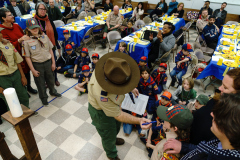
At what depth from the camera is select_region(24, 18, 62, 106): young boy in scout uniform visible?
7.82ft

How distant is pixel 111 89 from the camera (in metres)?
1.26

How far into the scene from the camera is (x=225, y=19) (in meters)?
7.48

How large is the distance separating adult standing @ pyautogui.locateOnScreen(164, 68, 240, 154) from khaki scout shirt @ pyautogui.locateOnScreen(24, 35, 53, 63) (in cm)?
235

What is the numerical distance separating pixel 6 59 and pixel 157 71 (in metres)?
2.60

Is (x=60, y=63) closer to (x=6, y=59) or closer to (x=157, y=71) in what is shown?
(x=6, y=59)

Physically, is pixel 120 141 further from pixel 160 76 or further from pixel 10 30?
pixel 10 30

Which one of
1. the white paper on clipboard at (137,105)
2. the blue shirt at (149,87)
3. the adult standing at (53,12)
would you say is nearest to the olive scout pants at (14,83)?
the white paper on clipboard at (137,105)

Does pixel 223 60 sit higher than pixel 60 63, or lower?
higher

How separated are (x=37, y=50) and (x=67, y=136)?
150 cm

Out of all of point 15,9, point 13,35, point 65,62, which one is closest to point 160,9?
point 65,62

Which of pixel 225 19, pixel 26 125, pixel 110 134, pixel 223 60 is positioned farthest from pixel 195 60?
pixel 225 19

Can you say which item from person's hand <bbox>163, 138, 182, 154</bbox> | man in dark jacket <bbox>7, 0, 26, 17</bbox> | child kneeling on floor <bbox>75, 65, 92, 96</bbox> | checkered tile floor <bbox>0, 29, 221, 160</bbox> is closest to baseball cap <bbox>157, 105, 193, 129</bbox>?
person's hand <bbox>163, 138, 182, 154</bbox>

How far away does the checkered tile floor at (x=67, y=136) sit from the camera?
2215mm

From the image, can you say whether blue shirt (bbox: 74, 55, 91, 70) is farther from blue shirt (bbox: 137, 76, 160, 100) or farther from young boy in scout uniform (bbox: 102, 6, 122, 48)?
young boy in scout uniform (bbox: 102, 6, 122, 48)
